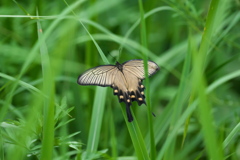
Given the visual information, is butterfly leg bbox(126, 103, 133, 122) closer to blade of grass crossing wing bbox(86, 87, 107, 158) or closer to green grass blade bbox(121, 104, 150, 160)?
green grass blade bbox(121, 104, 150, 160)

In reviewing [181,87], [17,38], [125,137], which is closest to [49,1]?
[17,38]

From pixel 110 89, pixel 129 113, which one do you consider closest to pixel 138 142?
pixel 129 113

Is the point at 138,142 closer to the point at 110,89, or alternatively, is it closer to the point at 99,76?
the point at 99,76

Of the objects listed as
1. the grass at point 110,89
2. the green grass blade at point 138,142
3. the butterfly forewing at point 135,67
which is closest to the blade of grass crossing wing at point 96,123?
→ the grass at point 110,89

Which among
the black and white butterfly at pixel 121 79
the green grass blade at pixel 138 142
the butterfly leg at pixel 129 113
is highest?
the black and white butterfly at pixel 121 79

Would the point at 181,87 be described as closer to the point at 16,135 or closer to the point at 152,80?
the point at 16,135

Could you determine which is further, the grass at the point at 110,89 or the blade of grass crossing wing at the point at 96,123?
the blade of grass crossing wing at the point at 96,123

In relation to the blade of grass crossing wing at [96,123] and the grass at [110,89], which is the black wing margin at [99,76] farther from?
the blade of grass crossing wing at [96,123]
